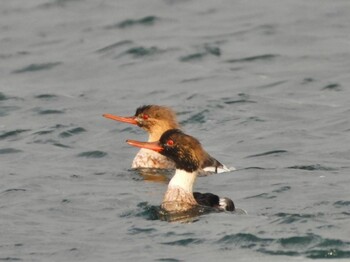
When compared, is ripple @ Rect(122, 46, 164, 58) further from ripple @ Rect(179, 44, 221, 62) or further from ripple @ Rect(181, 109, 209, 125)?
ripple @ Rect(181, 109, 209, 125)

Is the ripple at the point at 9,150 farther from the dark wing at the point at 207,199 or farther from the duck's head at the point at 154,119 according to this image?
the dark wing at the point at 207,199

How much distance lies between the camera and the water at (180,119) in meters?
14.1

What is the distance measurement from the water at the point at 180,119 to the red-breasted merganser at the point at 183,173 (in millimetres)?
280

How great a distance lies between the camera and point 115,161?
18922mm

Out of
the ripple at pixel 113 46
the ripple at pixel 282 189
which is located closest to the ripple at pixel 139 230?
the ripple at pixel 282 189

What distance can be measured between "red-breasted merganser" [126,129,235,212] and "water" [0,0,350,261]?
0.28 metres

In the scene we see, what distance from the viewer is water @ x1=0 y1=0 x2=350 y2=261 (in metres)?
14.1

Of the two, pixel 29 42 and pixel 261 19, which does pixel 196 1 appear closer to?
pixel 261 19

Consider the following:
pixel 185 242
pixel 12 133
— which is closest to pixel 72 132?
pixel 12 133

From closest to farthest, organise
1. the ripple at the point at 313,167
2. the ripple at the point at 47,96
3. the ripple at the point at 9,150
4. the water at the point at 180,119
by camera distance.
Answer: the water at the point at 180,119
the ripple at the point at 313,167
the ripple at the point at 9,150
the ripple at the point at 47,96

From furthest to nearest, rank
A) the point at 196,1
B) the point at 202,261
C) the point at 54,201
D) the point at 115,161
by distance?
the point at 196,1
the point at 115,161
the point at 54,201
the point at 202,261

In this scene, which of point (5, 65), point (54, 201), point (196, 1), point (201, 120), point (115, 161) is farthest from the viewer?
point (196, 1)

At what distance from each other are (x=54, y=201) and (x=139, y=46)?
1005cm

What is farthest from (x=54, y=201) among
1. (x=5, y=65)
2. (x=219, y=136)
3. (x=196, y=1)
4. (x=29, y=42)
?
(x=196, y=1)
